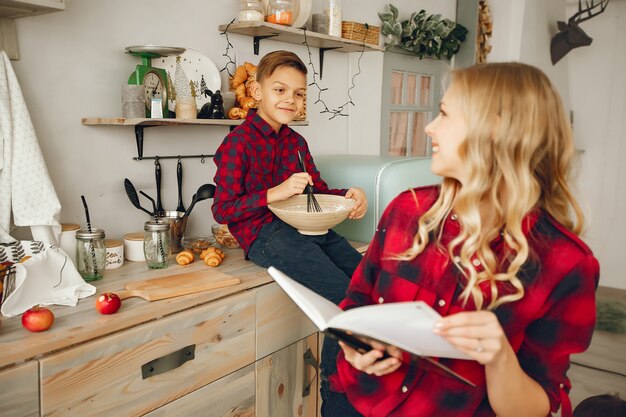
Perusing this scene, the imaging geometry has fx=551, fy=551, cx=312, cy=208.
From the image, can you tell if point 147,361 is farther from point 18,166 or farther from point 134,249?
point 18,166

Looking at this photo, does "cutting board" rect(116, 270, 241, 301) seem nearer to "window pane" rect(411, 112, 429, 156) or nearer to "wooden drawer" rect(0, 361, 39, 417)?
"wooden drawer" rect(0, 361, 39, 417)

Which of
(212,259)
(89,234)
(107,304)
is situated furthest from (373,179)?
(107,304)

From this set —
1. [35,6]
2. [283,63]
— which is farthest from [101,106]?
[283,63]

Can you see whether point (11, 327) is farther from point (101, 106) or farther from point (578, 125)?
point (578, 125)

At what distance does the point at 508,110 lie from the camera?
102 cm

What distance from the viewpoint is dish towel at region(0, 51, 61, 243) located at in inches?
65.0

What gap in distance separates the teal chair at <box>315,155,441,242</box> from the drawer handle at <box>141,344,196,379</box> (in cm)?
109

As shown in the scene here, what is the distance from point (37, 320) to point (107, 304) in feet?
0.56

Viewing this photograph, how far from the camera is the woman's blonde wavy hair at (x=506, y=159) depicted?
1021 mm

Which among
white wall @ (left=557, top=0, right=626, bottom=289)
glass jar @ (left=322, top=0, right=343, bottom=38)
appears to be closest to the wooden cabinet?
glass jar @ (left=322, top=0, right=343, bottom=38)

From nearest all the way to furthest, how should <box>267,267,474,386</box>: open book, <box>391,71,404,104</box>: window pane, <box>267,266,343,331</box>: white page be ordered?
<box>267,267,474,386</box>: open book
<box>267,266,343,331</box>: white page
<box>391,71,404,104</box>: window pane

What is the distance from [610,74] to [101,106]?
4.43 meters

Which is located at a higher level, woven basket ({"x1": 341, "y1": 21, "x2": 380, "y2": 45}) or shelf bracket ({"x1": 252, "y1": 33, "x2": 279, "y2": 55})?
woven basket ({"x1": 341, "y1": 21, "x2": 380, "y2": 45})

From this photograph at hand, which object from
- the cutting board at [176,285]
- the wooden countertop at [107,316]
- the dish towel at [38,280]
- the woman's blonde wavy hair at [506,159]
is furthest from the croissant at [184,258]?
the woman's blonde wavy hair at [506,159]
